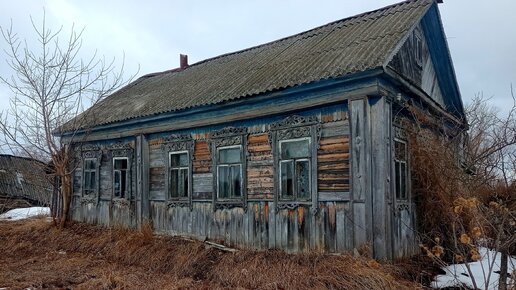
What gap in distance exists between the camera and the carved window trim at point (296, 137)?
7.18 metres

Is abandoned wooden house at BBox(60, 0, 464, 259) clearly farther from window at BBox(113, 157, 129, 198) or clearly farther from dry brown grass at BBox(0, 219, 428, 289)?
dry brown grass at BBox(0, 219, 428, 289)

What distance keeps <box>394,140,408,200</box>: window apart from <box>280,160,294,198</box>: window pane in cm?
183

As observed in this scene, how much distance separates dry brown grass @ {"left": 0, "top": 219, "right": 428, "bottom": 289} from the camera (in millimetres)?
5859

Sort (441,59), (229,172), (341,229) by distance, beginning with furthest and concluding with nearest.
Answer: (441,59)
(229,172)
(341,229)

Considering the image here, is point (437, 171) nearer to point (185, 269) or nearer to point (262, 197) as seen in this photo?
point (262, 197)

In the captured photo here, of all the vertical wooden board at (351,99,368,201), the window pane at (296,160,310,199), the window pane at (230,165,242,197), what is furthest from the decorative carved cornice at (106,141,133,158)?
the vertical wooden board at (351,99,368,201)

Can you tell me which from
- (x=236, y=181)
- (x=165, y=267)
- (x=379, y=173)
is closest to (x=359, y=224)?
(x=379, y=173)

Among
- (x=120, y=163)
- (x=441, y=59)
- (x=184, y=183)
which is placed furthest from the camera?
(x=120, y=163)

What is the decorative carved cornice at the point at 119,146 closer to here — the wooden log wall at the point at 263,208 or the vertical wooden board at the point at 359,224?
the wooden log wall at the point at 263,208

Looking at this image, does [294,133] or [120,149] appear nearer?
[294,133]

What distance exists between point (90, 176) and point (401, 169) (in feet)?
29.5

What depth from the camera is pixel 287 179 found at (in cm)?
760

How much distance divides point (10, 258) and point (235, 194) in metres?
5.34

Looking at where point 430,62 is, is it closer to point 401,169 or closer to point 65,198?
point 401,169
